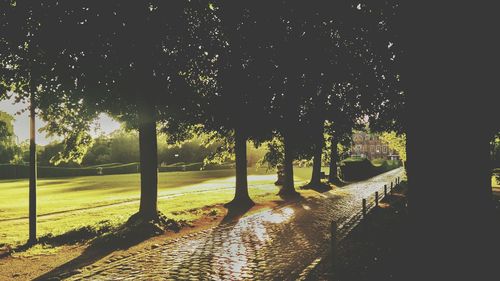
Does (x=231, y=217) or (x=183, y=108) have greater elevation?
(x=183, y=108)


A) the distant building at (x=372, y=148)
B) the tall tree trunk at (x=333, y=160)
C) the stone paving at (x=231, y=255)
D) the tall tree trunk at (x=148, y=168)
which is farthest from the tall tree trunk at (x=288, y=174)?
the distant building at (x=372, y=148)

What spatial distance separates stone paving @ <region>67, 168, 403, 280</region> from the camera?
292 inches

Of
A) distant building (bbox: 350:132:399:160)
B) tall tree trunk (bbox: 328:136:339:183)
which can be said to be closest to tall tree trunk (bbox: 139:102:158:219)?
tall tree trunk (bbox: 328:136:339:183)

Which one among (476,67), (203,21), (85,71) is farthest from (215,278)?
(203,21)

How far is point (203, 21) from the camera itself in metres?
11.9

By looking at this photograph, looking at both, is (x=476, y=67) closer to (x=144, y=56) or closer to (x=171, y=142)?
(x=144, y=56)

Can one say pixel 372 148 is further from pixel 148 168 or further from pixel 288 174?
pixel 148 168

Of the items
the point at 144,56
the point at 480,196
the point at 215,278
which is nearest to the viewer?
the point at 480,196

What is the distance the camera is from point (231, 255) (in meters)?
8.80

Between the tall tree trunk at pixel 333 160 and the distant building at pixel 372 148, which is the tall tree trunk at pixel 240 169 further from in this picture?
the distant building at pixel 372 148

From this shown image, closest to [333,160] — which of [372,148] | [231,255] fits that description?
[231,255]

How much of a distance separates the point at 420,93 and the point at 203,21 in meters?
8.42

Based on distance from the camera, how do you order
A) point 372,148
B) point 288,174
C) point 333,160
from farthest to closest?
point 372,148, point 333,160, point 288,174

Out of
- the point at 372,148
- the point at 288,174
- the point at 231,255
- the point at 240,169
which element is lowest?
the point at 231,255
